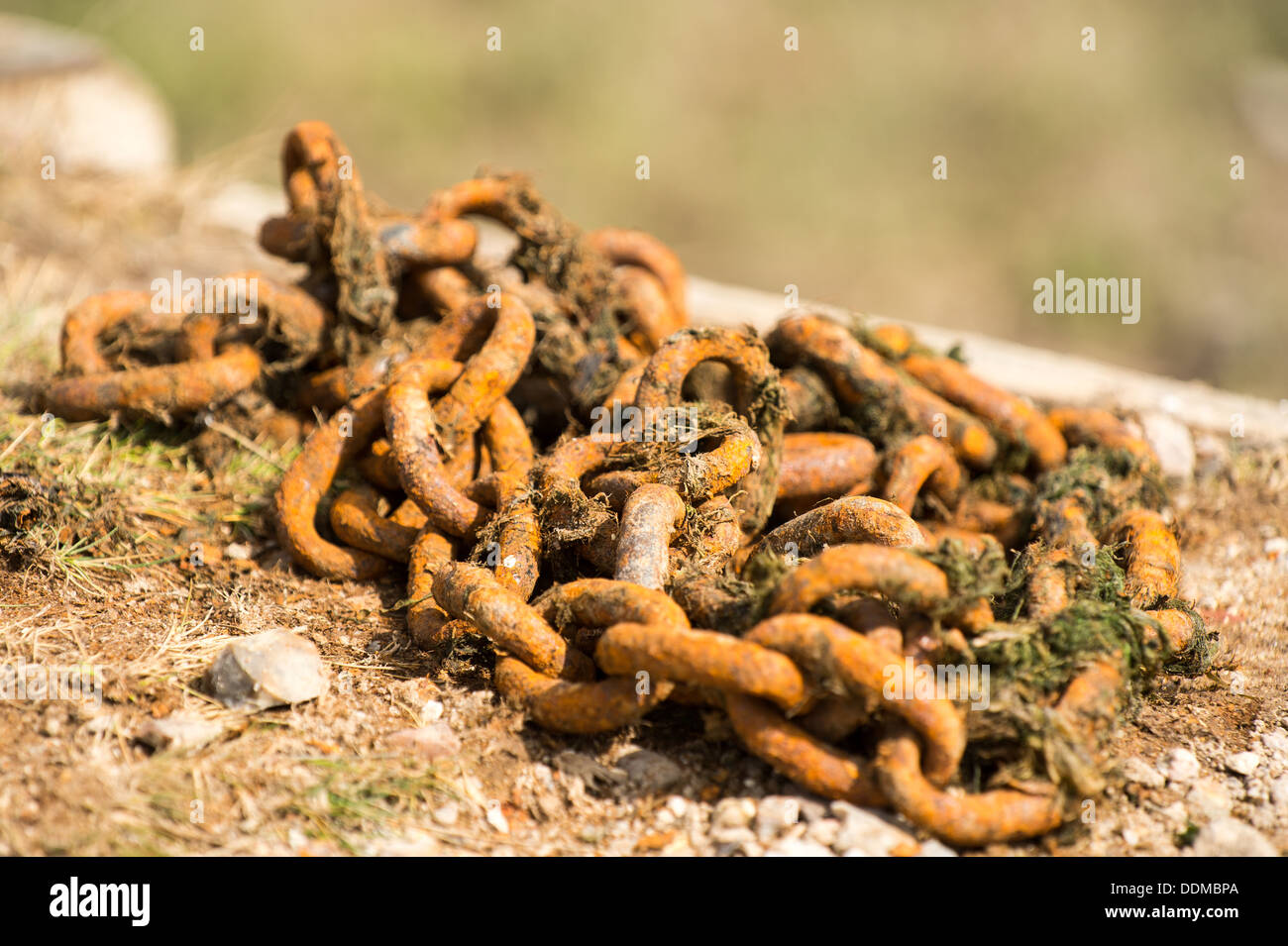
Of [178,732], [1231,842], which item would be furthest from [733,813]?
[178,732]

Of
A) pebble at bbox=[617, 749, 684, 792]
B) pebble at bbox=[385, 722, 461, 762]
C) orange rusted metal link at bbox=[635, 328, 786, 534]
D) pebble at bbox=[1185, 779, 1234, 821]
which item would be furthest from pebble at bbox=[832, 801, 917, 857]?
orange rusted metal link at bbox=[635, 328, 786, 534]

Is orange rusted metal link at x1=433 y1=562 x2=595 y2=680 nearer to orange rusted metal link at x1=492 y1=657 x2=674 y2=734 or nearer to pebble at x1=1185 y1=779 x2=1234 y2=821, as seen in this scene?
orange rusted metal link at x1=492 y1=657 x2=674 y2=734

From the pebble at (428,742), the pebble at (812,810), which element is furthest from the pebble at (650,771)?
the pebble at (428,742)

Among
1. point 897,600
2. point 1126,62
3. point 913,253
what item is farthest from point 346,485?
point 1126,62

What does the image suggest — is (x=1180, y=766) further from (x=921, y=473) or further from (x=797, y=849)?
(x=921, y=473)

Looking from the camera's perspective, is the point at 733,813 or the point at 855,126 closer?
the point at 733,813

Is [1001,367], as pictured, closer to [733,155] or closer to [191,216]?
[191,216]
